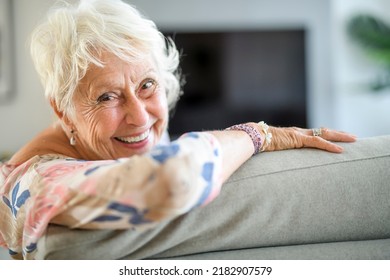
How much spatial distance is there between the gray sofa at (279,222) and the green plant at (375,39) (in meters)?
3.31

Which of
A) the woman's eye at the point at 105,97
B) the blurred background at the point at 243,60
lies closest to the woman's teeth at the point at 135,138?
the woman's eye at the point at 105,97

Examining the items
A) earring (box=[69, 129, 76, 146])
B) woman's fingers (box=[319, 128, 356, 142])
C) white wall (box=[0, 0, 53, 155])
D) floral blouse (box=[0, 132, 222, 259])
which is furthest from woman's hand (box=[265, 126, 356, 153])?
white wall (box=[0, 0, 53, 155])

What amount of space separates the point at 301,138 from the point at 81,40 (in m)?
0.47

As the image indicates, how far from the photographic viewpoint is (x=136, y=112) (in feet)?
3.11

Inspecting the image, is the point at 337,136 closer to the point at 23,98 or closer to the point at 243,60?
the point at 243,60

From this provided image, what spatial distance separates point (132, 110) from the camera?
945mm

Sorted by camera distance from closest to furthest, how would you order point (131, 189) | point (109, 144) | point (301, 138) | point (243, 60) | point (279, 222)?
point (131, 189), point (279, 222), point (301, 138), point (109, 144), point (243, 60)

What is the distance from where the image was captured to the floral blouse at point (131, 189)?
525 mm

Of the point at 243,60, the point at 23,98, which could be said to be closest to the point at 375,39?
the point at 243,60

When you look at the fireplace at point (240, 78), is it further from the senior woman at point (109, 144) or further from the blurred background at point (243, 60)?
the senior woman at point (109, 144)

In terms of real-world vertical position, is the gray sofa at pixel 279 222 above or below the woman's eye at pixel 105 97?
below

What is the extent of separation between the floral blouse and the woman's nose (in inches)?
11.6

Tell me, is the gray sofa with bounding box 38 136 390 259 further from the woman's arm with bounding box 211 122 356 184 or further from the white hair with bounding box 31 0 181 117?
the white hair with bounding box 31 0 181 117
